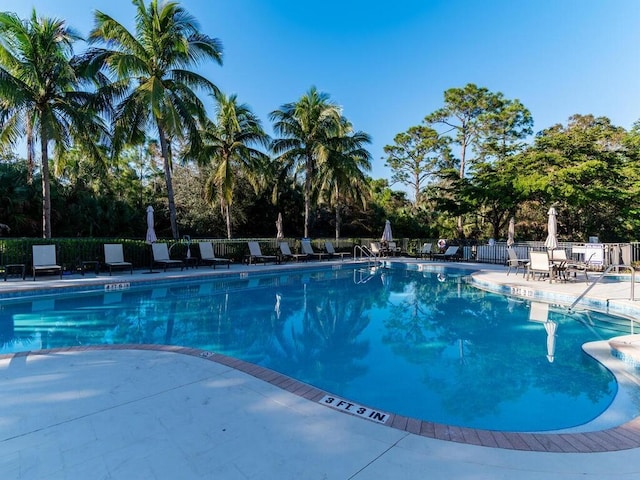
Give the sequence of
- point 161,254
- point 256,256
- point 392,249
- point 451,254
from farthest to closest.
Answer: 1. point 392,249
2. point 451,254
3. point 256,256
4. point 161,254

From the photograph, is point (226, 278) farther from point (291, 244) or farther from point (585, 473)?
point (585, 473)

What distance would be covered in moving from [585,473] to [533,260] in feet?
33.9

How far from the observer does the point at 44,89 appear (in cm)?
1205

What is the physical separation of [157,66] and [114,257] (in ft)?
25.7

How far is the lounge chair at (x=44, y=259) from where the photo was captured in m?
10.4

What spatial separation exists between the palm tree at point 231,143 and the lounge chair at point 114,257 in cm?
608

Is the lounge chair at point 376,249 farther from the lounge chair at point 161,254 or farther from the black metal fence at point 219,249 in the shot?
the lounge chair at point 161,254

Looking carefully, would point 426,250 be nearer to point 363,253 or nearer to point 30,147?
point 363,253

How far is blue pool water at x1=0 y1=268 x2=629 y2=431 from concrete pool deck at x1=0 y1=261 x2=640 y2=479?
35.1 inches

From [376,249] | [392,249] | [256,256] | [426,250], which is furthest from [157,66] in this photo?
[426,250]

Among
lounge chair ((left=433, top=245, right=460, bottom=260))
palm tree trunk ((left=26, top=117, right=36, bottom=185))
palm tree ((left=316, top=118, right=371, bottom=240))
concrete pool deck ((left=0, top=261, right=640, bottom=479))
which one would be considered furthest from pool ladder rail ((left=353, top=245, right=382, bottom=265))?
concrete pool deck ((left=0, top=261, right=640, bottom=479))

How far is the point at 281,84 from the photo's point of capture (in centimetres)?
2341

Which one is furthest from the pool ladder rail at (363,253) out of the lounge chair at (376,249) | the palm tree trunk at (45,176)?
the palm tree trunk at (45,176)

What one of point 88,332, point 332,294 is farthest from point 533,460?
point 332,294
